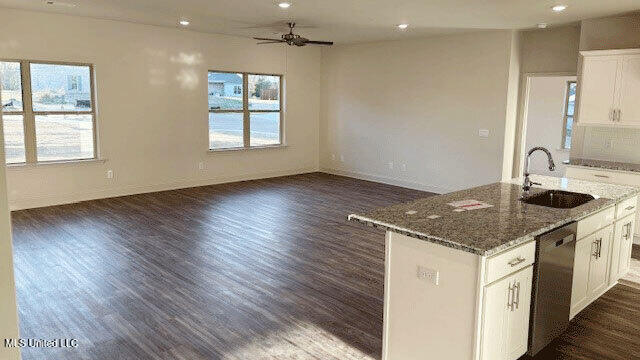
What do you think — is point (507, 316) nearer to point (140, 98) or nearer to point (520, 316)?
point (520, 316)

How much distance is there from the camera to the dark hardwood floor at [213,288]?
317 centimetres

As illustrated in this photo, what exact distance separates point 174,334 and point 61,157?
5064 millimetres

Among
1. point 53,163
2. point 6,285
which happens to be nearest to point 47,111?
point 53,163

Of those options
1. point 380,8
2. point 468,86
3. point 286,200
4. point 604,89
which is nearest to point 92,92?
point 286,200

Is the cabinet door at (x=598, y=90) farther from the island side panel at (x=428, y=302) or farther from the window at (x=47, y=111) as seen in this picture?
the window at (x=47, y=111)

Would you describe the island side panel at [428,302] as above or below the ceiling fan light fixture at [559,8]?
below

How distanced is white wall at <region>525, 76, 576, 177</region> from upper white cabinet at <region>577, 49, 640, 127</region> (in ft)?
12.5

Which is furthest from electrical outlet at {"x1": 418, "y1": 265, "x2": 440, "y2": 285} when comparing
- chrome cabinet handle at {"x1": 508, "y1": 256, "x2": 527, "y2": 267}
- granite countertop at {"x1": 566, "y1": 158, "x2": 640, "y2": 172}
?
granite countertop at {"x1": 566, "y1": 158, "x2": 640, "y2": 172}

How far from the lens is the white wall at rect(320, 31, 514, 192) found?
7797 mm

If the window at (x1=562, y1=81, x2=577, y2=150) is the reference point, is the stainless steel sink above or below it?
below

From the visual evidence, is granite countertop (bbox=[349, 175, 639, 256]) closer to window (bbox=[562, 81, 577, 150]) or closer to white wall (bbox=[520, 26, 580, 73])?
white wall (bbox=[520, 26, 580, 73])

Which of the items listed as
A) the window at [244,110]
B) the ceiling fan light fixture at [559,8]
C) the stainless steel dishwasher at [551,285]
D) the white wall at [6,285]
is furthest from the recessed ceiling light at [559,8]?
the white wall at [6,285]

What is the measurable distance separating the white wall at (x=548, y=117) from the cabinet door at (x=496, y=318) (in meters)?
7.87

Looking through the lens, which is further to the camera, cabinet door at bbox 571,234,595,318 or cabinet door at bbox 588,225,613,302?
cabinet door at bbox 588,225,613,302
